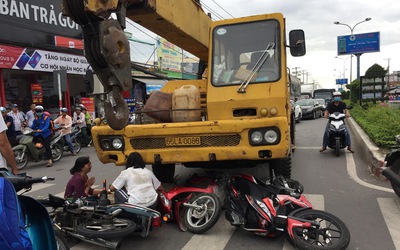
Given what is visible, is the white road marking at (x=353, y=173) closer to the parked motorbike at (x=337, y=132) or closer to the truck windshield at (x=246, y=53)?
the parked motorbike at (x=337, y=132)

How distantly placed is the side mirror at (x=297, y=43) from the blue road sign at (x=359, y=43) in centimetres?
2996

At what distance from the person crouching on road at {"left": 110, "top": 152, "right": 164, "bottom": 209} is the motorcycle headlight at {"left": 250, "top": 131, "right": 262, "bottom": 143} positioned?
1.40 meters

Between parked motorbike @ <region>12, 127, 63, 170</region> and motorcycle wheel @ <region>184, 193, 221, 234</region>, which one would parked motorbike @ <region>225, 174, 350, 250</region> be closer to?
motorcycle wheel @ <region>184, 193, 221, 234</region>

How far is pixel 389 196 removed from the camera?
5457mm

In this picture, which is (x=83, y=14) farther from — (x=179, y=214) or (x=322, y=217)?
(x=322, y=217)

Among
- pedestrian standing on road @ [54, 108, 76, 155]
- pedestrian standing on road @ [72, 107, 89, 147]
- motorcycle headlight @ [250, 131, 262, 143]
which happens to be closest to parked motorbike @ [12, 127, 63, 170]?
pedestrian standing on road @ [54, 108, 76, 155]

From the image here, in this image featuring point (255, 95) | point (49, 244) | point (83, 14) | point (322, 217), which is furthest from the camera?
point (255, 95)

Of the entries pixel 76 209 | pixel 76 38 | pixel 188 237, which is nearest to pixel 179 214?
pixel 188 237

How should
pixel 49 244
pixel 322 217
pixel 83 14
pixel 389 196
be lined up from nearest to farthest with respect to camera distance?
pixel 49 244 < pixel 83 14 < pixel 322 217 < pixel 389 196

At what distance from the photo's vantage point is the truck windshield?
5.02m

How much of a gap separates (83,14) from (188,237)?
9.07ft

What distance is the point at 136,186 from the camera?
426 centimetres

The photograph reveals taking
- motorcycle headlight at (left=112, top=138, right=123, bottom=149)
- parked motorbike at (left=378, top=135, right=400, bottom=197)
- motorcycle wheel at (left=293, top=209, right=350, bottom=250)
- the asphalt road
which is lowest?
the asphalt road

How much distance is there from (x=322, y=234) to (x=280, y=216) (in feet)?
1.55
